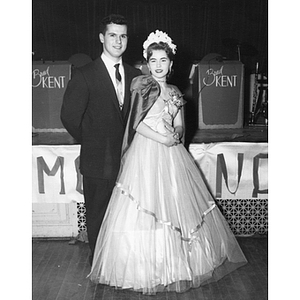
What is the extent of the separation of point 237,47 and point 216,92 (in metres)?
1.09

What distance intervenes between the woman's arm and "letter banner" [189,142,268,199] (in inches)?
23.9

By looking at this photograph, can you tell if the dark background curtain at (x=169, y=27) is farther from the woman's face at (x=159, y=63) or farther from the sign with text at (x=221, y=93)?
the woman's face at (x=159, y=63)

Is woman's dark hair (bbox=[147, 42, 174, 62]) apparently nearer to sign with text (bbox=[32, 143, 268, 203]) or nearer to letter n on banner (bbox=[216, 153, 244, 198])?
sign with text (bbox=[32, 143, 268, 203])

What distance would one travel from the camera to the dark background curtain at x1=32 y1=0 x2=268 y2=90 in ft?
14.2

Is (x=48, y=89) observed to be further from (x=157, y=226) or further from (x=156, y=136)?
(x=157, y=226)

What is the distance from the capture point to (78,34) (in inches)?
184

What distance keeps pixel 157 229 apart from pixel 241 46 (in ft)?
8.97

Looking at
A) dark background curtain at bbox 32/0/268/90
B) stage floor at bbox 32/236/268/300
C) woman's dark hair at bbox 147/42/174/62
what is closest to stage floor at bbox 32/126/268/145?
stage floor at bbox 32/236/268/300

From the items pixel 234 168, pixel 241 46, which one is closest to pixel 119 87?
pixel 234 168

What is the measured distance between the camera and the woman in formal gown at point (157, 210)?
7.29 ft

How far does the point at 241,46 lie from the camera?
4.33m
